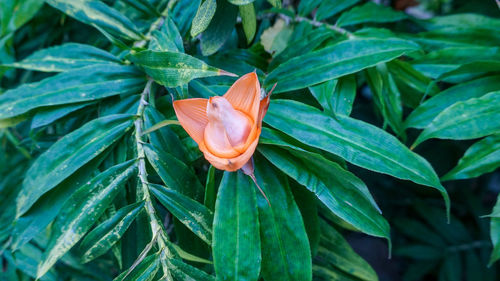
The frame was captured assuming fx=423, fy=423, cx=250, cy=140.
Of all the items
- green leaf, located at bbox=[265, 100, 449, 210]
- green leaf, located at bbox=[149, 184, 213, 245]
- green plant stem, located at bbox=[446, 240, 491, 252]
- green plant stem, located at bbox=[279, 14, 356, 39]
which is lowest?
green plant stem, located at bbox=[446, 240, 491, 252]

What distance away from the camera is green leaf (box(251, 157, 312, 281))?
482 mm

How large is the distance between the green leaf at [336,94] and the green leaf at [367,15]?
0.15 m

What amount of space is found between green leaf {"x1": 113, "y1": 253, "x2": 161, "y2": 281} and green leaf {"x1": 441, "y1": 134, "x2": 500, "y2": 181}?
14.9 inches

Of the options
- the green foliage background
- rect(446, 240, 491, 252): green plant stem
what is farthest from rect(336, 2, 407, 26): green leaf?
rect(446, 240, 491, 252): green plant stem

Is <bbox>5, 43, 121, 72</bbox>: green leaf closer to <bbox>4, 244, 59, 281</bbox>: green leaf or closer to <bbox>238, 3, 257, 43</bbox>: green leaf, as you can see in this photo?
<bbox>238, 3, 257, 43</bbox>: green leaf

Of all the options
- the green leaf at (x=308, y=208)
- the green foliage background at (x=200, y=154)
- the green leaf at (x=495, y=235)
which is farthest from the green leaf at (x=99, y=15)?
the green leaf at (x=495, y=235)

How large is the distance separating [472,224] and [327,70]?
119 cm

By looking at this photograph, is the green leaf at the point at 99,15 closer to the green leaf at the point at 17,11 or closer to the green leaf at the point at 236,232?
the green leaf at the point at 17,11

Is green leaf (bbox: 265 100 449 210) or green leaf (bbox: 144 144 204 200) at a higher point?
green leaf (bbox: 265 100 449 210)

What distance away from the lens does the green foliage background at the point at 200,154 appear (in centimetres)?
48

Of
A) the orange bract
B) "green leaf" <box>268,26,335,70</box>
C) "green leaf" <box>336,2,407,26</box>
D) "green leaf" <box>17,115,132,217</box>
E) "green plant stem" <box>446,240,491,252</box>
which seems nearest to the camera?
the orange bract

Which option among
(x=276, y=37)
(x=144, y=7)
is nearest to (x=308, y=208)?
(x=276, y=37)

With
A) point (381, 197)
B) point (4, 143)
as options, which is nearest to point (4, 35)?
point (4, 143)

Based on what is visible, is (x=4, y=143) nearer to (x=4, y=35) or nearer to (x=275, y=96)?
(x=4, y=35)
